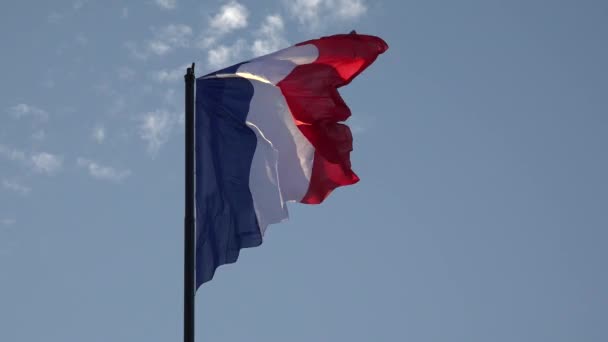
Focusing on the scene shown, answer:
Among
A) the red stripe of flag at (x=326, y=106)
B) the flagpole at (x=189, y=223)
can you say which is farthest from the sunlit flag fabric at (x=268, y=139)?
the flagpole at (x=189, y=223)

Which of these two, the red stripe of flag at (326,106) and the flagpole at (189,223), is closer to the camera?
the flagpole at (189,223)

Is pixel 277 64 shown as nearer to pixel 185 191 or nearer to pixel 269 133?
pixel 269 133

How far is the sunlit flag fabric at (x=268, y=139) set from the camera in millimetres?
14609

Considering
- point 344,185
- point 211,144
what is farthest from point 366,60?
point 211,144

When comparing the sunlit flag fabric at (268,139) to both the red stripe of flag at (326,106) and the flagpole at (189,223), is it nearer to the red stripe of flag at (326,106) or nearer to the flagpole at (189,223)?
the red stripe of flag at (326,106)

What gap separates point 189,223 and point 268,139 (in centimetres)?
370

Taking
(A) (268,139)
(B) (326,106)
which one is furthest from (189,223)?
(B) (326,106)

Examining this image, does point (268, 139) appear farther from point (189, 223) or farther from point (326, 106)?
point (189, 223)

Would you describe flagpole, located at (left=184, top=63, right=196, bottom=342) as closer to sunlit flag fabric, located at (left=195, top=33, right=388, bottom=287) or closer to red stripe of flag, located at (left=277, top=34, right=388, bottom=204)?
sunlit flag fabric, located at (left=195, top=33, right=388, bottom=287)

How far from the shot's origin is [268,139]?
16156mm

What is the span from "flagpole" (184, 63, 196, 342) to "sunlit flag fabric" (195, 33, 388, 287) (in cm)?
117

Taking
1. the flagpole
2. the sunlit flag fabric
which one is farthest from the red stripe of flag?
the flagpole

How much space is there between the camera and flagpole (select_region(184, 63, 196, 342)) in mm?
12109

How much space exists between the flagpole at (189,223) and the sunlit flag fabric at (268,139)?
1.17 m
